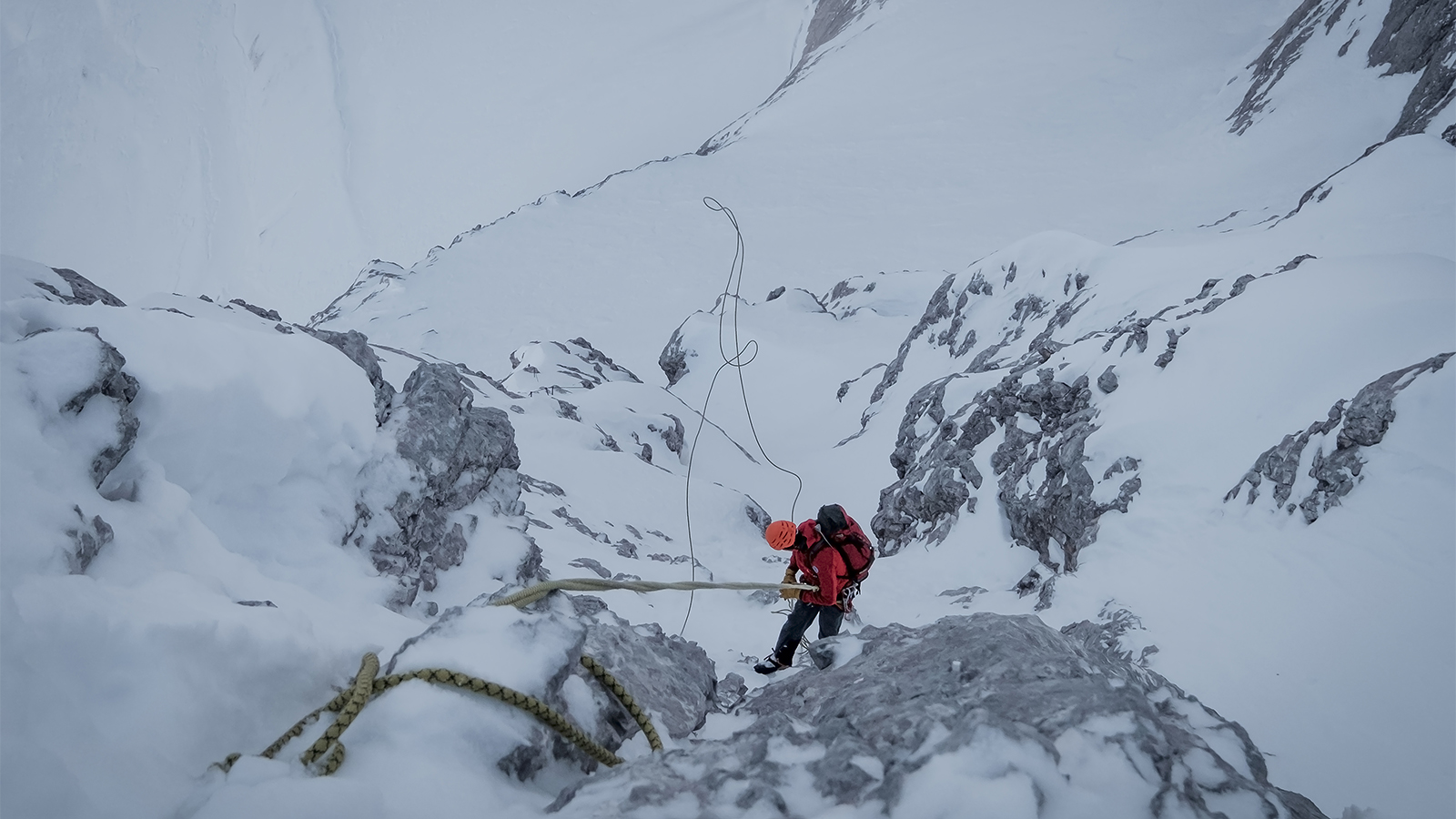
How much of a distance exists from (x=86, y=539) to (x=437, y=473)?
261cm

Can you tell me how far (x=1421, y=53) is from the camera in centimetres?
2167

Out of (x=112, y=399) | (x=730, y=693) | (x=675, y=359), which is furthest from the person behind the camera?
(x=675, y=359)

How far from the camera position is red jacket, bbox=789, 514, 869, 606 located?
181 inches

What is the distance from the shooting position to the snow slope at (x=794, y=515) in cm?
220

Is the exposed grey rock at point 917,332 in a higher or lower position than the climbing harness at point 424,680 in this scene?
higher

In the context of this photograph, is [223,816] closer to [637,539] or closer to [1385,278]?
[637,539]

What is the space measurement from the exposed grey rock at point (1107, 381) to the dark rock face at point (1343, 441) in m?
2.65

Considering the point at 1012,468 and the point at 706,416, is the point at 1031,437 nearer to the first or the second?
the point at 1012,468

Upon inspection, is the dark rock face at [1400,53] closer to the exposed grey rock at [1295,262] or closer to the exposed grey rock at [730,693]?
the exposed grey rock at [1295,262]

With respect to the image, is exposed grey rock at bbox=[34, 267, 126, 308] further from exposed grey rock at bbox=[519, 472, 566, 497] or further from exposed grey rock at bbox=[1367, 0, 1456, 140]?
exposed grey rock at bbox=[1367, 0, 1456, 140]

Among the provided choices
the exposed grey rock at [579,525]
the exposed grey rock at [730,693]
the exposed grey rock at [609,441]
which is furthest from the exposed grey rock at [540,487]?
the exposed grey rock at [730,693]

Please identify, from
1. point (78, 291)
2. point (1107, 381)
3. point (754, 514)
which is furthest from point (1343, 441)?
point (78, 291)

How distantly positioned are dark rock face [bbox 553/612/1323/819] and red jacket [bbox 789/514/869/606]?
5.29ft

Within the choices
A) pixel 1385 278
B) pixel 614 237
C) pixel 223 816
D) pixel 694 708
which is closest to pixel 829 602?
pixel 694 708
